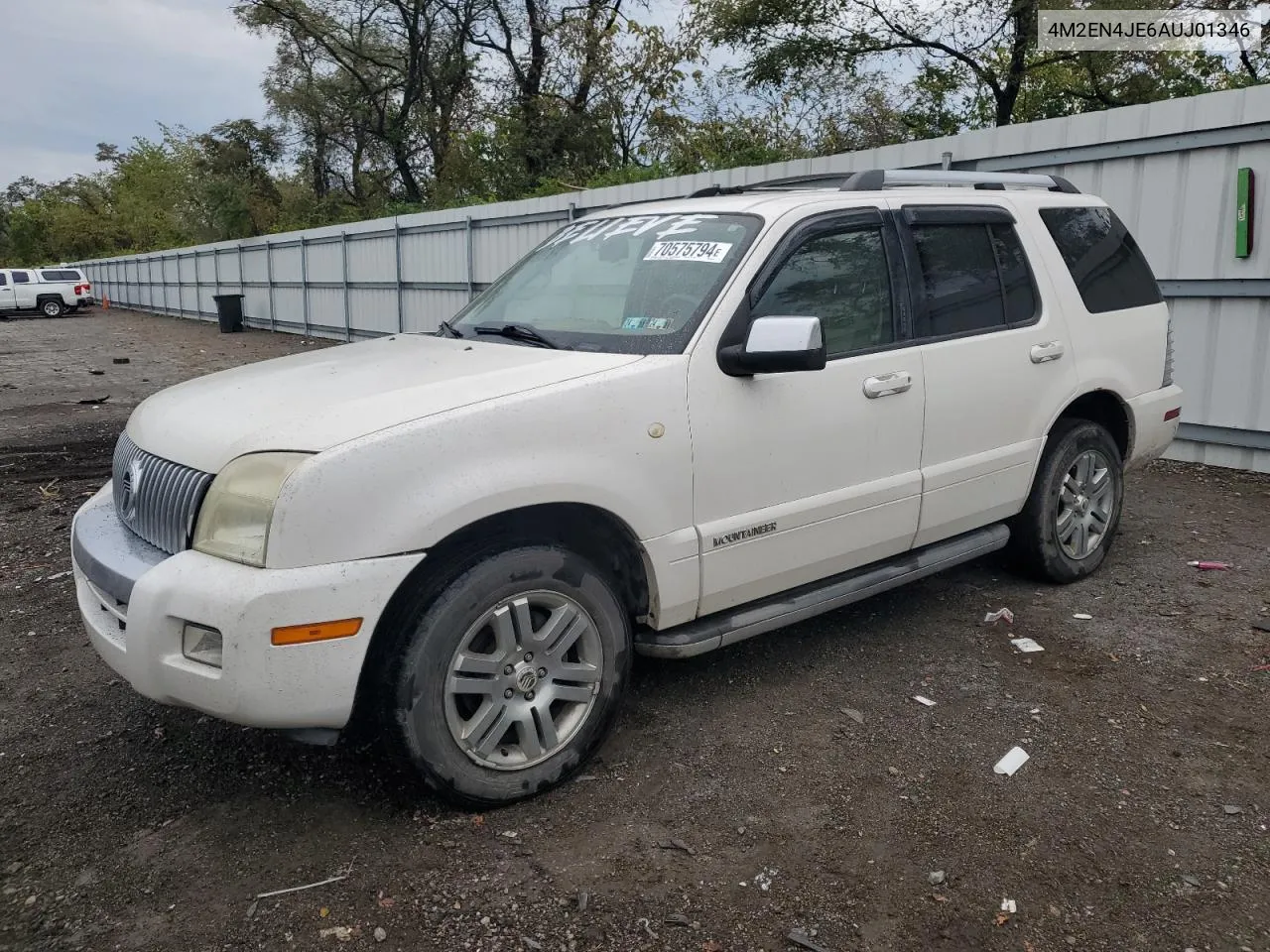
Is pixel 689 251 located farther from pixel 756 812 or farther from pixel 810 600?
pixel 756 812

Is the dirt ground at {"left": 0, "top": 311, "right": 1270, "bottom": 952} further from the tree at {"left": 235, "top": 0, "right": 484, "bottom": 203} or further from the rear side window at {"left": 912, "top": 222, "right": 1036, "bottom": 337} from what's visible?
the tree at {"left": 235, "top": 0, "right": 484, "bottom": 203}

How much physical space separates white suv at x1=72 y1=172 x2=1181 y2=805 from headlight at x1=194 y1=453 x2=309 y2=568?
1 centimetres

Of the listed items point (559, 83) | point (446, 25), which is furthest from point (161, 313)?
point (559, 83)

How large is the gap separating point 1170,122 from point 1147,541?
3401 mm

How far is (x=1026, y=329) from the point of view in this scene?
4.51 m

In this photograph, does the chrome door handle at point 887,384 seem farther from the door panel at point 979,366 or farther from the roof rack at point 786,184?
the roof rack at point 786,184

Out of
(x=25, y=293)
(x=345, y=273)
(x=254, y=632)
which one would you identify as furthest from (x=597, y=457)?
(x=25, y=293)

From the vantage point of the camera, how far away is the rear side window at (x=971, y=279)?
13.7 ft

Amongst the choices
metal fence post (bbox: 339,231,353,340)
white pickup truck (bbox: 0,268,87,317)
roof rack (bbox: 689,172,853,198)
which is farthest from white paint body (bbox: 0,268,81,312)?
roof rack (bbox: 689,172,853,198)

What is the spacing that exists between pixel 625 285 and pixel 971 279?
5.18 ft

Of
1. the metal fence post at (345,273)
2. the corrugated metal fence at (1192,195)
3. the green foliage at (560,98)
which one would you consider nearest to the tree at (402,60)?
the green foliage at (560,98)

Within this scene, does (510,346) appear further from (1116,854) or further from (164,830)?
(1116,854)

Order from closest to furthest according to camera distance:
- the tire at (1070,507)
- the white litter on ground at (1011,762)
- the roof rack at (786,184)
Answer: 1. the white litter on ground at (1011,762)
2. the roof rack at (786,184)
3. the tire at (1070,507)

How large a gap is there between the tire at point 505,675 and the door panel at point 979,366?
1.63 metres
